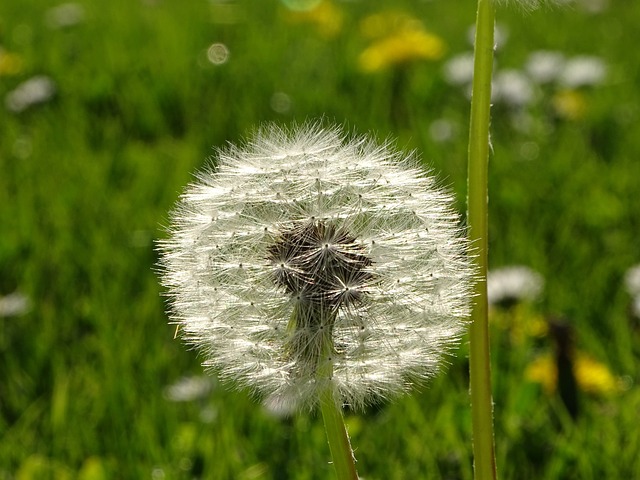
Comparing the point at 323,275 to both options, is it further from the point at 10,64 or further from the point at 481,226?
the point at 10,64

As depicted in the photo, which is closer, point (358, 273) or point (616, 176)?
point (358, 273)

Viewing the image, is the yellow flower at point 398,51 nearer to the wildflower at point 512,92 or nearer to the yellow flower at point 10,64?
the wildflower at point 512,92

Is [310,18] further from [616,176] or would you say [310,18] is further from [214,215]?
[214,215]

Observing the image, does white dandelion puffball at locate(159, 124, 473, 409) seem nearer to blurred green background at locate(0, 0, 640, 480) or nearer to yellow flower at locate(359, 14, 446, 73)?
blurred green background at locate(0, 0, 640, 480)

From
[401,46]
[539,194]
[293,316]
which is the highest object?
[401,46]

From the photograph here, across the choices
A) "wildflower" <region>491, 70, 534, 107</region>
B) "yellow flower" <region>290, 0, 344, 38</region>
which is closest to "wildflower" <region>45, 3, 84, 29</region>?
"yellow flower" <region>290, 0, 344, 38</region>

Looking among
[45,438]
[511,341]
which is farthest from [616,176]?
[45,438]

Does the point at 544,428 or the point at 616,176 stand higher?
the point at 616,176
